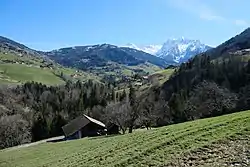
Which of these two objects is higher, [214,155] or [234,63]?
[234,63]

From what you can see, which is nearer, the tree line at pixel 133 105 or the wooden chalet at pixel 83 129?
the tree line at pixel 133 105

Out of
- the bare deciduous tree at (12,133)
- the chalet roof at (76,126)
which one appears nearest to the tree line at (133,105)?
the bare deciduous tree at (12,133)

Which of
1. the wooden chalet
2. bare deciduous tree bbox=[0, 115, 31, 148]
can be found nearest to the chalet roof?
the wooden chalet

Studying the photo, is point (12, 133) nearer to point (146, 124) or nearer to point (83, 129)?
point (83, 129)

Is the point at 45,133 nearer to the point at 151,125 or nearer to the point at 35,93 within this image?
the point at 151,125

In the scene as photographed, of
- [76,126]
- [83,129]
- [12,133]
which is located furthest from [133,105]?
[12,133]

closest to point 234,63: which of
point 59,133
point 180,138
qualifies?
point 59,133

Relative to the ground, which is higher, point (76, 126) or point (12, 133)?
point (76, 126)

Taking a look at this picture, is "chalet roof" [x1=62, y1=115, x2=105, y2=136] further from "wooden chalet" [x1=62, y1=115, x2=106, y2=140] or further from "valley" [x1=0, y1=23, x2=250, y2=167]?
"valley" [x1=0, y1=23, x2=250, y2=167]

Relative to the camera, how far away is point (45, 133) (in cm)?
12256

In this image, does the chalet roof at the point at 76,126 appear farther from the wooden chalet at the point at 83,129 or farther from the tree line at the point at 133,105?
the tree line at the point at 133,105

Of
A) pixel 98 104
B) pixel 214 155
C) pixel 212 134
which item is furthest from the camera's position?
pixel 98 104

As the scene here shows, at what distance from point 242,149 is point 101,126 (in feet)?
301

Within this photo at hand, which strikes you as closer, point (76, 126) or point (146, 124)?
point (146, 124)
